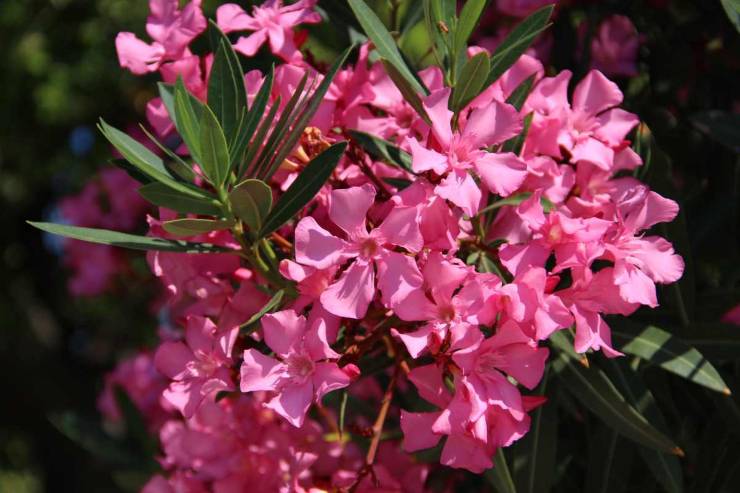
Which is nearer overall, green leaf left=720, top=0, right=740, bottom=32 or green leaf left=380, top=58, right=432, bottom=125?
green leaf left=380, top=58, right=432, bottom=125

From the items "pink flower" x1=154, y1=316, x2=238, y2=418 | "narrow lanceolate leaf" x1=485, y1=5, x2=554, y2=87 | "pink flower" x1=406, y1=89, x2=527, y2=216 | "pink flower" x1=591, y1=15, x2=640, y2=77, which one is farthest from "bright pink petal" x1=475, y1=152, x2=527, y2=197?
"pink flower" x1=591, y1=15, x2=640, y2=77

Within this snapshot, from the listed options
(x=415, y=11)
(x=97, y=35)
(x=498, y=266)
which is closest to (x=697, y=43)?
(x=415, y=11)

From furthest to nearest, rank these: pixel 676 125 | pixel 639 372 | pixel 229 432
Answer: pixel 676 125
pixel 229 432
pixel 639 372

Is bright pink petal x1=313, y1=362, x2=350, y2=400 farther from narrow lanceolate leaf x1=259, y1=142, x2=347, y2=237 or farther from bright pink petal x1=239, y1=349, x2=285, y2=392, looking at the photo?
narrow lanceolate leaf x1=259, y1=142, x2=347, y2=237

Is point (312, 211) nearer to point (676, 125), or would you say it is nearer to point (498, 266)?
point (498, 266)

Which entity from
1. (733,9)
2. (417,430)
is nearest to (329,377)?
(417,430)
